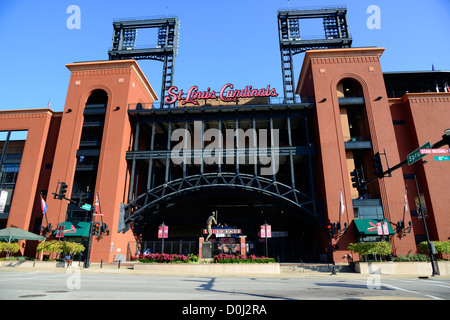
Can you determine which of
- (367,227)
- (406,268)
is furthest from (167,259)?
(367,227)

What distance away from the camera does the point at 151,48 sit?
49.3 m

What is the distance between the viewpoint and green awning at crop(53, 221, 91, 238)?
31888 millimetres

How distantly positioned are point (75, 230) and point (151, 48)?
3279 centimetres

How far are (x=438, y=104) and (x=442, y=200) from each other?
1266cm

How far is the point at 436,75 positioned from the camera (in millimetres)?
43344

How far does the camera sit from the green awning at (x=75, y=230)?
31.9m

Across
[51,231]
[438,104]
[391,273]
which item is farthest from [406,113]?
[51,231]

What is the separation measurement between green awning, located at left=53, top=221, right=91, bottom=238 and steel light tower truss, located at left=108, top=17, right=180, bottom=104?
2466 centimetres

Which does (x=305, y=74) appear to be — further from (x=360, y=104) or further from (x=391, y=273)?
(x=391, y=273)

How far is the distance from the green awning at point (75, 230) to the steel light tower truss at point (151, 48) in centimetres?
2466

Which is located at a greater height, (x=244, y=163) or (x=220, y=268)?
(x=244, y=163)

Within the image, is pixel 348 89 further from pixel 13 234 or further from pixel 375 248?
pixel 13 234

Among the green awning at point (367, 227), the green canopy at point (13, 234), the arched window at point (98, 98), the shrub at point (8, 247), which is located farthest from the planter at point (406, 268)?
the arched window at point (98, 98)

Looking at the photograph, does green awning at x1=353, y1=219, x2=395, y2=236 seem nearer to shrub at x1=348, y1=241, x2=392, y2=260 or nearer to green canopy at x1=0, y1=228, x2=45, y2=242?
shrub at x1=348, y1=241, x2=392, y2=260
